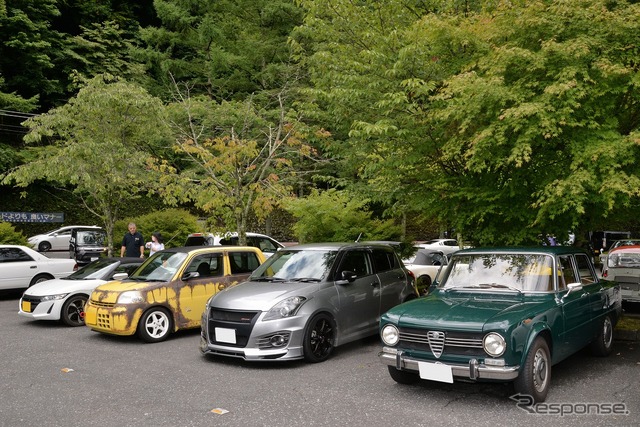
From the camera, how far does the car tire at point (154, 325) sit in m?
8.55

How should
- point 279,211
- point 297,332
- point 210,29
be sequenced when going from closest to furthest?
1. point 297,332
2. point 210,29
3. point 279,211

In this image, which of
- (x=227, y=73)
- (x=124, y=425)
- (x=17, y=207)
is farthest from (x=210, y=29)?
(x=124, y=425)

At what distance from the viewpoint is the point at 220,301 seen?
732 centimetres

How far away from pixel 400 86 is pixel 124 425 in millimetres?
6652

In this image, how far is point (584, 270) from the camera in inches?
284

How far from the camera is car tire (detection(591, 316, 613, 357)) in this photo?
7.24 m

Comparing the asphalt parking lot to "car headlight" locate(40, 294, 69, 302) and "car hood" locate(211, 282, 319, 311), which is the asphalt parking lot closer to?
"car hood" locate(211, 282, 319, 311)

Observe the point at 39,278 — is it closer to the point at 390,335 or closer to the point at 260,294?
the point at 260,294

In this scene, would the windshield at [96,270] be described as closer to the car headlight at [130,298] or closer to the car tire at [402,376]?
the car headlight at [130,298]

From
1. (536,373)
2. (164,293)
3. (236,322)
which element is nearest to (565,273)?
(536,373)

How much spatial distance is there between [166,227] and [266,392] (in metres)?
16.2

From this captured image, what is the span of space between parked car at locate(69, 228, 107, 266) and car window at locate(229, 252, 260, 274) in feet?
42.9

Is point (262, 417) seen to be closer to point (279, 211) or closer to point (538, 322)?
point (538, 322)

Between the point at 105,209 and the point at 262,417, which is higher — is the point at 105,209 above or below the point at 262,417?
above
